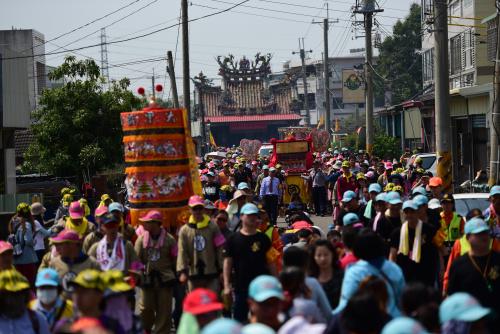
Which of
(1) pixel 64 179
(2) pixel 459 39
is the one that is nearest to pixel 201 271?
(1) pixel 64 179

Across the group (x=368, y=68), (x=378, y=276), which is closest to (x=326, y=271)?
(x=378, y=276)

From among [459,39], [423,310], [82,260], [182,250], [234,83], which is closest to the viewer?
[423,310]

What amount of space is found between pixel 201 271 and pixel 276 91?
81.4m

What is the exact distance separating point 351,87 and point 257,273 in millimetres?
67889

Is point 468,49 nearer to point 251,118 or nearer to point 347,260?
point 347,260

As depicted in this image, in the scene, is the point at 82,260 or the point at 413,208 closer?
the point at 82,260

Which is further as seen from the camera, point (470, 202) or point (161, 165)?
point (470, 202)

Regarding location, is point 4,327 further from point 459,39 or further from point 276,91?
point 276,91

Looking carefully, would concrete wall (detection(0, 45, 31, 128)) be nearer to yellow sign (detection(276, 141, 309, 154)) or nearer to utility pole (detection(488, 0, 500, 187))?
yellow sign (detection(276, 141, 309, 154))

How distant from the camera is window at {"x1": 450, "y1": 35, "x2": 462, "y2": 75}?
130 feet

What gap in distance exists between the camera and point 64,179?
29.4m

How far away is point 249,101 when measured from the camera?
9169cm

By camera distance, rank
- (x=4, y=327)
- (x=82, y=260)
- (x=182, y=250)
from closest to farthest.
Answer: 1. (x=4, y=327)
2. (x=82, y=260)
3. (x=182, y=250)

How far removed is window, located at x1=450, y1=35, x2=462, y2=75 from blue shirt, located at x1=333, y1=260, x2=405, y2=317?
33151 mm
